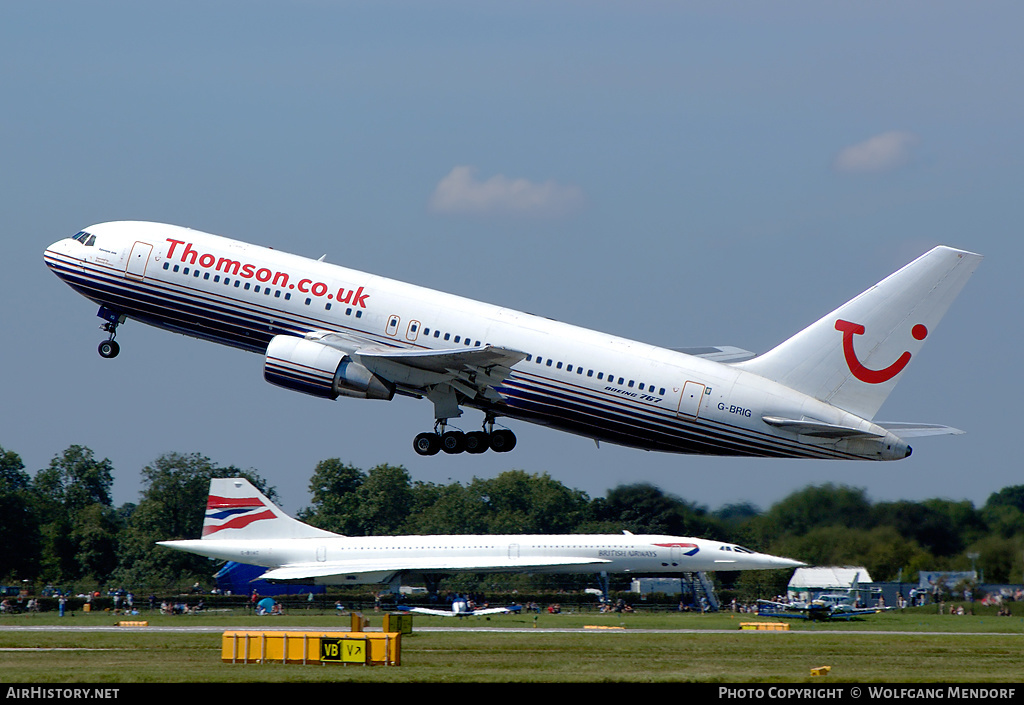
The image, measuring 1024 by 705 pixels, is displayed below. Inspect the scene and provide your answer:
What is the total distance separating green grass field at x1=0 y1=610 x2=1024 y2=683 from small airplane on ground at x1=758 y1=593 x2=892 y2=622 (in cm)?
74

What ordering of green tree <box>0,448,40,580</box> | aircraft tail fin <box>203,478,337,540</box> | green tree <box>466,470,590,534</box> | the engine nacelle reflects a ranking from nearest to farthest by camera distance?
the engine nacelle → aircraft tail fin <box>203,478,337,540</box> → green tree <box>466,470,590,534</box> → green tree <box>0,448,40,580</box>

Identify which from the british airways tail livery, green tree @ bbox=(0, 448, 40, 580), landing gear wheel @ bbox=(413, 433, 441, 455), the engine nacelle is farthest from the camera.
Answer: green tree @ bbox=(0, 448, 40, 580)

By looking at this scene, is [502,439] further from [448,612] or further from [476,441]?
[448,612]

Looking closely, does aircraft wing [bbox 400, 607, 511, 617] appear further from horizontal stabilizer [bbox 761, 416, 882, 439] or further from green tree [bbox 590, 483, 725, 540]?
horizontal stabilizer [bbox 761, 416, 882, 439]

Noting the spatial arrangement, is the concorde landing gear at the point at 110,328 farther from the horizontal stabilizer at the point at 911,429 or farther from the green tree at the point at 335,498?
the green tree at the point at 335,498

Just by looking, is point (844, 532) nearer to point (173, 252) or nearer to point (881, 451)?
point (881, 451)

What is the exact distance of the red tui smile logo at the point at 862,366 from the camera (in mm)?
41438

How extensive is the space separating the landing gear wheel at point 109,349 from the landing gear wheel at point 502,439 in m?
15.0

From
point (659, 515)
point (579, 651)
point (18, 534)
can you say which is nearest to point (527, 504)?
point (659, 515)

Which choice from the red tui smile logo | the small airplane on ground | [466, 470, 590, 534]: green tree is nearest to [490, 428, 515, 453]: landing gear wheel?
the red tui smile logo

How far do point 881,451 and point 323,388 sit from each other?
17976 millimetres

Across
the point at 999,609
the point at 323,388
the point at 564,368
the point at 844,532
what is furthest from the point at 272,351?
the point at 999,609

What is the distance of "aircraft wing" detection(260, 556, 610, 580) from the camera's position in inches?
2645
